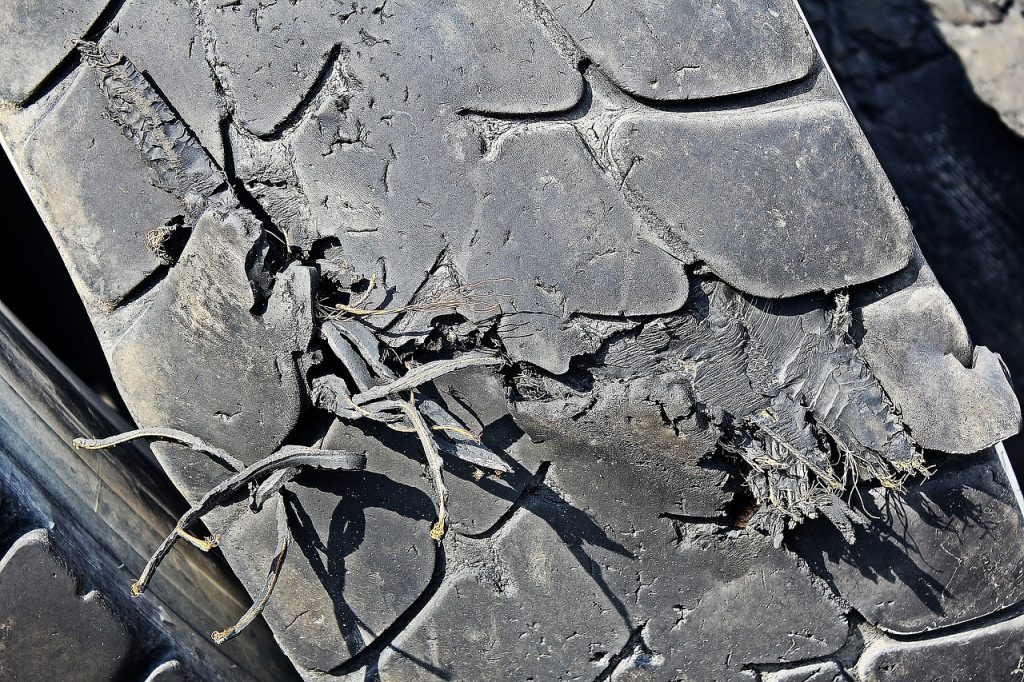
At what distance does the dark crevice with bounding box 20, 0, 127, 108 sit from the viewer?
90 cm

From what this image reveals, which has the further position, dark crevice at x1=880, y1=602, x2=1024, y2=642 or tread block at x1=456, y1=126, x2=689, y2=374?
dark crevice at x1=880, y1=602, x2=1024, y2=642

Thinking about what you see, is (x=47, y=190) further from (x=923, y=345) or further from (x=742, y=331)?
(x=923, y=345)

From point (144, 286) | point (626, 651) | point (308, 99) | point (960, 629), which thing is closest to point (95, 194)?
point (144, 286)

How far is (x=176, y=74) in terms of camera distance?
35.1 inches

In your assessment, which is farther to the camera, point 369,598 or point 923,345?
point 369,598

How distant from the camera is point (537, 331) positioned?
0.86 meters

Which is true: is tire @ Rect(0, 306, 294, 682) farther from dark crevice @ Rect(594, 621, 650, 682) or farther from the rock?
the rock

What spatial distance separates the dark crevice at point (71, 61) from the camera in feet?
2.94

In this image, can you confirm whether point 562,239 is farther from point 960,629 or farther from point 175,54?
point 960,629

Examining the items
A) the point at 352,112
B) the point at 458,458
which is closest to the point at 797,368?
the point at 458,458

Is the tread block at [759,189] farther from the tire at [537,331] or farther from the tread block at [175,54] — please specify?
the tread block at [175,54]

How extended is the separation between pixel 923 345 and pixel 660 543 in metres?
0.37

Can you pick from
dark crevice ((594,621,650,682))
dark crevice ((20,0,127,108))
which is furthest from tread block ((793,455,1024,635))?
dark crevice ((20,0,127,108))

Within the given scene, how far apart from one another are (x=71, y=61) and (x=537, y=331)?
631mm
